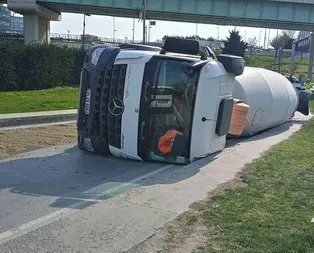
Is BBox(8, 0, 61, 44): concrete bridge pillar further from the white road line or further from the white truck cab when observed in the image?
the white road line

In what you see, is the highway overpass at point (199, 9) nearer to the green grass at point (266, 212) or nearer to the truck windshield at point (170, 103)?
the truck windshield at point (170, 103)

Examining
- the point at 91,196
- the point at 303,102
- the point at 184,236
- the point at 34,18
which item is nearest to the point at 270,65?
the point at 34,18

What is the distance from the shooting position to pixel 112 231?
484 centimetres

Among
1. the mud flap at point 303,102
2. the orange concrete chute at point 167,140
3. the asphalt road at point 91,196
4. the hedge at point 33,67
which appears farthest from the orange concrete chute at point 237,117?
the hedge at point 33,67

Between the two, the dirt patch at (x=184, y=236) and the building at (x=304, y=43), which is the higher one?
the building at (x=304, y=43)

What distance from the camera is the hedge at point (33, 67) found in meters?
23.2

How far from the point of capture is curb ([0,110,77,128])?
12266mm

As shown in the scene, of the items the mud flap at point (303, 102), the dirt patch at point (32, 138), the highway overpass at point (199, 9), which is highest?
the highway overpass at point (199, 9)

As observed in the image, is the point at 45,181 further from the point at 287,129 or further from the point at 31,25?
the point at 31,25

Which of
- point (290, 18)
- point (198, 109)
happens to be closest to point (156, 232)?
point (198, 109)

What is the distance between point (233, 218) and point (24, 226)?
2.26m

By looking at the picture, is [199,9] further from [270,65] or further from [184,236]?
[184,236]

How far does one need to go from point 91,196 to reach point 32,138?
4982 mm

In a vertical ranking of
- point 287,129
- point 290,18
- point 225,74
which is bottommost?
point 287,129
